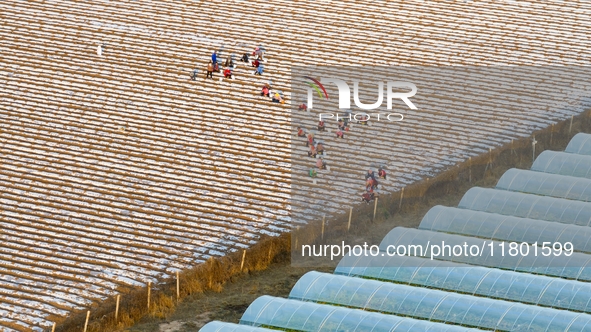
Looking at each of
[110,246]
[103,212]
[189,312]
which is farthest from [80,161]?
[189,312]

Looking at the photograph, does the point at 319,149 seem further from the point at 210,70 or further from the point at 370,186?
the point at 210,70

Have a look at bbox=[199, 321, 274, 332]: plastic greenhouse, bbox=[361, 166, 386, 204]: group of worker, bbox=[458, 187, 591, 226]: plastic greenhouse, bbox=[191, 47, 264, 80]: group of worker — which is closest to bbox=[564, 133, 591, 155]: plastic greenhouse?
bbox=[458, 187, 591, 226]: plastic greenhouse

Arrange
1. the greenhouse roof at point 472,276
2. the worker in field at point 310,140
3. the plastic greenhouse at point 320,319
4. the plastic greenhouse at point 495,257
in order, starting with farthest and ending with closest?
the worker in field at point 310,140 → the plastic greenhouse at point 495,257 → the greenhouse roof at point 472,276 → the plastic greenhouse at point 320,319

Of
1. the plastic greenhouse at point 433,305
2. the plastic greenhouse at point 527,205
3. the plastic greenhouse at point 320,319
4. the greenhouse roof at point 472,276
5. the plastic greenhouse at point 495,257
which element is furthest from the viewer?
the plastic greenhouse at point 527,205

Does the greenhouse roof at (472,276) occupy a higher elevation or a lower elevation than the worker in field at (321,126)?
lower

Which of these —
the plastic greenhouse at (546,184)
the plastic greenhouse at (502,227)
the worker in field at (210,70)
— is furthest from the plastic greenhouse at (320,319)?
the worker in field at (210,70)

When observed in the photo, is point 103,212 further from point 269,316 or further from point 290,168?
point 269,316

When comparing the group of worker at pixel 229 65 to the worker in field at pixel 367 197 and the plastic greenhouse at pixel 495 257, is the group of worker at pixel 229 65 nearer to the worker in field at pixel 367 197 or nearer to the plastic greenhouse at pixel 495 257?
the worker in field at pixel 367 197

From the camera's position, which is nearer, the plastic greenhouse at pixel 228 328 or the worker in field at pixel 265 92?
the plastic greenhouse at pixel 228 328
